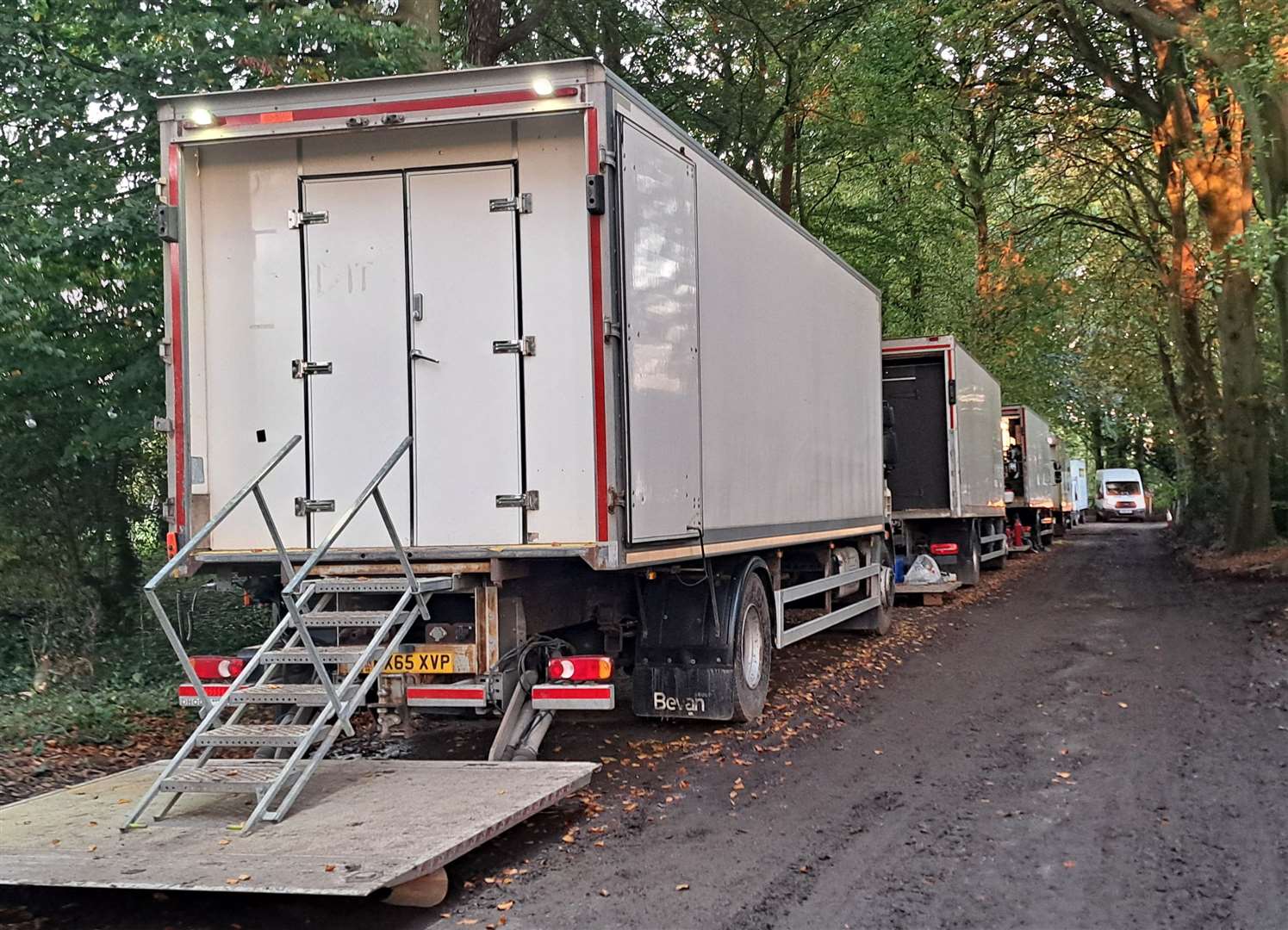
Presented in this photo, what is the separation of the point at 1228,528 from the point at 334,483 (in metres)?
18.0

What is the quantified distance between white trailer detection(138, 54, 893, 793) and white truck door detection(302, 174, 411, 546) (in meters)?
0.01

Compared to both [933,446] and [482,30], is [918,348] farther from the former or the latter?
[482,30]

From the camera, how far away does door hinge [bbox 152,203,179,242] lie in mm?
7102

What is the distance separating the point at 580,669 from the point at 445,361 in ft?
6.41

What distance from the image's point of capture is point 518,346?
6.93 m

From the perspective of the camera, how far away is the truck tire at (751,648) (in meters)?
8.38

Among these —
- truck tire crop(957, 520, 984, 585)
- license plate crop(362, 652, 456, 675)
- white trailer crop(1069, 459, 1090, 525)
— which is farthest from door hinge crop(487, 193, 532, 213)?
white trailer crop(1069, 459, 1090, 525)

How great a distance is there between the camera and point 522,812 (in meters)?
5.49

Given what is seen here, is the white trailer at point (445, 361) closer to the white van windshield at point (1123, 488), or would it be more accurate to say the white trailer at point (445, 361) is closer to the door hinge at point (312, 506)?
the door hinge at point (312, 506)

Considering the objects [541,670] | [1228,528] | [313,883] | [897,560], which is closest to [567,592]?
[541,670]

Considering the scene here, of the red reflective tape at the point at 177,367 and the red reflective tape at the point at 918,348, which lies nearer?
the red reflective tape at the point at 177,367

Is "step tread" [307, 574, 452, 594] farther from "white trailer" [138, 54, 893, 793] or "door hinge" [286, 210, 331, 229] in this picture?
"door hinge" [286, 210, 331, 229]

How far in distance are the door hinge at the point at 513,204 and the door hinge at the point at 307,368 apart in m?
1.38

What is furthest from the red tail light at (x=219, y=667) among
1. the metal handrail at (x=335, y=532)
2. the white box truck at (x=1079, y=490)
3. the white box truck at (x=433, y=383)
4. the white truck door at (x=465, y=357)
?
the white box truck at (x=1079, y=490)
